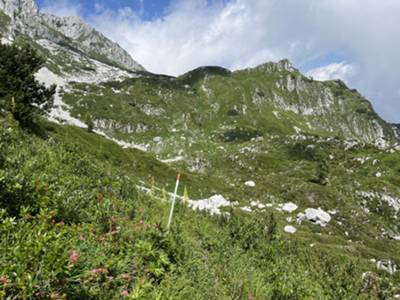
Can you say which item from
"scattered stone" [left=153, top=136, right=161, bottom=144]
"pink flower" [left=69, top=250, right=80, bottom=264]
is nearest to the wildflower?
"pink flower" [left=69, top=250, right=80, bottom=264]

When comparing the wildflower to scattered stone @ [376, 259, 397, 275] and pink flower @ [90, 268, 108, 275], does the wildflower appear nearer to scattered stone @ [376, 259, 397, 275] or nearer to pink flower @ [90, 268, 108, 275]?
pink flower @ [90, 268, 108, 275]

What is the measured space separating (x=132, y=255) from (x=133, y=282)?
72 cm

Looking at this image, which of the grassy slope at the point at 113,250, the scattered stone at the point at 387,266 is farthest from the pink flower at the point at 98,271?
the scattered stone at the point at 387,266

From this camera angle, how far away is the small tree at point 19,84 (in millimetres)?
27703

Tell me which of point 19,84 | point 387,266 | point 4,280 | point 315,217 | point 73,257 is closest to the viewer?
point 4,280

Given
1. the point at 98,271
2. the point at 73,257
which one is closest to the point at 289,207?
the point at 98,271

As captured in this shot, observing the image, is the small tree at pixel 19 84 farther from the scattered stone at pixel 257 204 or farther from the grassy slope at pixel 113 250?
the scattered stone at pixel 257 204

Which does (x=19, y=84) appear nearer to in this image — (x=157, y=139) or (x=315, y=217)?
(x=315, y=217)

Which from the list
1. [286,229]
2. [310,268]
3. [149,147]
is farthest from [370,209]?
[149,147]

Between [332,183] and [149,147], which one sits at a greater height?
[149,147]

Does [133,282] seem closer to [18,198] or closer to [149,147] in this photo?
[18,198]

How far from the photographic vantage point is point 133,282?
19.3 feet

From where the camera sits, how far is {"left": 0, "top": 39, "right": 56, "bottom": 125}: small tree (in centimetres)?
2770

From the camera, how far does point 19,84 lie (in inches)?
1119
